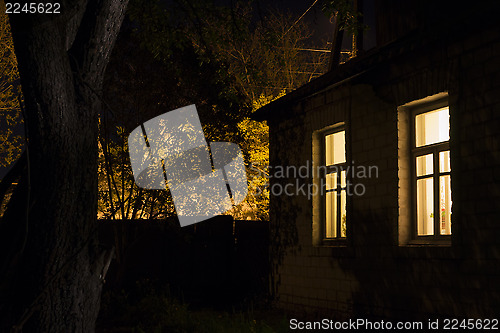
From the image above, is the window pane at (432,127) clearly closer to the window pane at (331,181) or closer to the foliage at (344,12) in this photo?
the foliage at (344,12)

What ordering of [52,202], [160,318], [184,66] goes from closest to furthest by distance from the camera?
[52,202]
[160,318]
[184,66]

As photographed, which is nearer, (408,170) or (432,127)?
(432,127)

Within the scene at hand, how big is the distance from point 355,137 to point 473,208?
2628 mm

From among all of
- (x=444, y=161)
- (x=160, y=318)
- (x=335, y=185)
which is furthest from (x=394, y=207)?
(x=160, y=318)

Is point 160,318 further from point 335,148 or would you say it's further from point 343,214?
point 335,148

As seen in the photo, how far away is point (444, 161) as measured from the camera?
7383 millimetres

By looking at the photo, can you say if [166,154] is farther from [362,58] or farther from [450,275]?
[450,275]

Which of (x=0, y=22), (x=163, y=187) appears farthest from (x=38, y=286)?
(x=0, y=22)

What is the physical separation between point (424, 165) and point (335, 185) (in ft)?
7.28

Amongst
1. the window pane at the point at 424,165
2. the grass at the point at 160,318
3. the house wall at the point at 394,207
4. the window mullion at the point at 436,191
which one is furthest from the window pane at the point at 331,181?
the window mullion at the point at 436,191

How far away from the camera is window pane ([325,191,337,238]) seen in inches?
388

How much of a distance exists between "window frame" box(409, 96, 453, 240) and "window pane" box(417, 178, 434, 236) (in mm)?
55

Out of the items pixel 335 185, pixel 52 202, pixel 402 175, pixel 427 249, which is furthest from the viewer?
pixel 335 185

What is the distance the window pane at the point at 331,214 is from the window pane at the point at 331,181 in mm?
104
